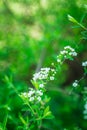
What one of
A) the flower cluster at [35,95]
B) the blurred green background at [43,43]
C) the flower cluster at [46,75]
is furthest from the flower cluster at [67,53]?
the blurred green background at [43,43]

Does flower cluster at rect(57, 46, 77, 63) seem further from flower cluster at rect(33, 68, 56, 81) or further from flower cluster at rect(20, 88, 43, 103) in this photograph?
flower cluster at rect(20, 88, 43, 103)

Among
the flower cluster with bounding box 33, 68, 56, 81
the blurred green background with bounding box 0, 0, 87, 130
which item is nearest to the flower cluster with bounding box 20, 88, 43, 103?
the flower cluster with bounding box 33, 68, 56, 81

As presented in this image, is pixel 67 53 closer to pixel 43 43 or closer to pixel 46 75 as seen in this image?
pixel 46 75

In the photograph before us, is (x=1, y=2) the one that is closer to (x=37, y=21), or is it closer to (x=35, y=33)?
(x=37, y=21)

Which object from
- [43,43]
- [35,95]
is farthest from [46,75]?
[43,43]

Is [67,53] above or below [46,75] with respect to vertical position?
above

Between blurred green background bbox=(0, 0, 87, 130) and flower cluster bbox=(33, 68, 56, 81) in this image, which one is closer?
flower cluster bbox=(33, 68, 56, 81)

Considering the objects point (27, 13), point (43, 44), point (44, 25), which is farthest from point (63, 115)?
point (27, 13)

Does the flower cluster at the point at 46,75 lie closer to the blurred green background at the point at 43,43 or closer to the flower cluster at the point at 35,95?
the flower cluster at the point at 35,95

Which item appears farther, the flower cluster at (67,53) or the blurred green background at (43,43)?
the blurred green background at (43,43)
